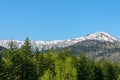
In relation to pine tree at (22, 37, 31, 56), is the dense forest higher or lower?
lower

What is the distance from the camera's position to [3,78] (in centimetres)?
5538

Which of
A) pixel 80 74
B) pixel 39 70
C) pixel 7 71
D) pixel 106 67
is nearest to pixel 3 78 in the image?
pixel 7 71

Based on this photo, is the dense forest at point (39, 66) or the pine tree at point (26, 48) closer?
the dense forest at point (39, 66)

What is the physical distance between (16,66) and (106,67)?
54.1m

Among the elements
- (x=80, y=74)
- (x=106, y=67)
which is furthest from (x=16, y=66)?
(x=106, y=67)

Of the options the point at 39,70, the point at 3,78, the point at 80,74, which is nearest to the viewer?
the point at 3,78

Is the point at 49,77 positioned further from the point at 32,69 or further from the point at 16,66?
the point at 32,69

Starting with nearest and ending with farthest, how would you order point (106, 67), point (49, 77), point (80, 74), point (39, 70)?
1. point (49, 77)
2. point (39, 70)
3. point (80, 74)
4. point (106, 67)

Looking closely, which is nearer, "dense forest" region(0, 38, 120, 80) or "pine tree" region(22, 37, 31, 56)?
"dense forest" region(0, 38, 120, 80)

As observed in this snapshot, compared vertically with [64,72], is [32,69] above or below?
above

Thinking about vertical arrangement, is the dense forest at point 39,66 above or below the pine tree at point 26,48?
below

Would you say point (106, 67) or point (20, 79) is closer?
point (20, 79)

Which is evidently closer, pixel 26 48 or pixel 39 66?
pixel 26 48

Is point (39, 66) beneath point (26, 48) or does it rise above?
beneath
